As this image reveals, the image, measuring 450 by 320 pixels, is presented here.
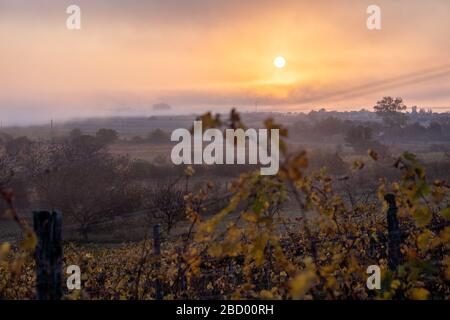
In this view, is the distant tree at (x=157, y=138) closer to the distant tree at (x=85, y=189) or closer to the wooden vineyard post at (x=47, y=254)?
the distant tree at (x=85, y=189)

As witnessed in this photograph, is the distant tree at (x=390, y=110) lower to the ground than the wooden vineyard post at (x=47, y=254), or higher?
higher

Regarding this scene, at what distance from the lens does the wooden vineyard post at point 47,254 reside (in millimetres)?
3686

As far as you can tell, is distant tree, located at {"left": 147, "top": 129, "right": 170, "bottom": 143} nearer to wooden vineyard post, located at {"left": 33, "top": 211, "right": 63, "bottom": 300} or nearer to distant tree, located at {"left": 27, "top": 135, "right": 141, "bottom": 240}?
distant tree, located at {"left": 27, "top": 135, "right": 141, "bottom": 240}

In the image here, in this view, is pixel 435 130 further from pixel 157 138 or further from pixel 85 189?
pixel 85 189

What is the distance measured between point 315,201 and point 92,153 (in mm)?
29768

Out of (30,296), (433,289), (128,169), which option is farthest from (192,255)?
(128,169)

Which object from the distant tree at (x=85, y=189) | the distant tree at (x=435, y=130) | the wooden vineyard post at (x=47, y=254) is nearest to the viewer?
the wooden vineyard post at (x=47, y=254)

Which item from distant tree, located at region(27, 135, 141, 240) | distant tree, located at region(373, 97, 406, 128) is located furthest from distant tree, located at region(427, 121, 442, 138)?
distant tree, located at region(27, 135, 141, 240)

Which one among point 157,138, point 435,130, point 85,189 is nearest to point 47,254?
point 85,189

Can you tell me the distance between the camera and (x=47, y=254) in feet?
12.2

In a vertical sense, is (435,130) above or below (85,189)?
above

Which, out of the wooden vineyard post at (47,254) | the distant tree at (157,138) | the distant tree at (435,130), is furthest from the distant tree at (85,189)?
the distant tree at (435,130)
